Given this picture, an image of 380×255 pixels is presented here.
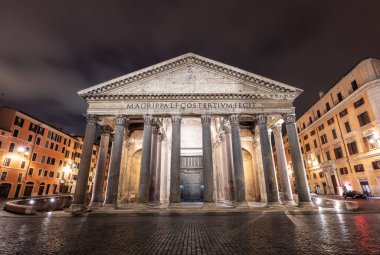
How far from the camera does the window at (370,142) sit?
2423 centimetres

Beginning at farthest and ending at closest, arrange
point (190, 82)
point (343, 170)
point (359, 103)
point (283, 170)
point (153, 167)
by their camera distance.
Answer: point (343, 170)
point (359, 103)
point (190, 82)
point (153, 167)
point (283, 170)

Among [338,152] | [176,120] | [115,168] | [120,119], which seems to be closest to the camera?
[115,168]

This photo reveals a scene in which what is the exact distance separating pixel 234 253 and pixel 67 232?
6.88m

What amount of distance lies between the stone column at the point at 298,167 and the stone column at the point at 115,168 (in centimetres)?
1441

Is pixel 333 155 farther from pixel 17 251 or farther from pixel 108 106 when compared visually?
pixel 17 251

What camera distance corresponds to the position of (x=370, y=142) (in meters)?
24.7

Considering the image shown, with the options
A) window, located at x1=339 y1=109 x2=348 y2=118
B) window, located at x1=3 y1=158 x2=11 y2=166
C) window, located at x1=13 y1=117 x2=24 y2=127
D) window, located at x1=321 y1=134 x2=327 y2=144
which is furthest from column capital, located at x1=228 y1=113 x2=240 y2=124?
window, located at x1=13 y1=117 x2=24 y2=127

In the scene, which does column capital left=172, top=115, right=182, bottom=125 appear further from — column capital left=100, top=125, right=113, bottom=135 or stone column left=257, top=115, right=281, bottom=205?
column capital left=100, top=125, right=113, bottom=135

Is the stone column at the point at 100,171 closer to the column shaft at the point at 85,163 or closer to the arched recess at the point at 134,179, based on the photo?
the column shaft at the point at 85,163

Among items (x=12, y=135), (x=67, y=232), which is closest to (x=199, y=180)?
(x=67, y=232)

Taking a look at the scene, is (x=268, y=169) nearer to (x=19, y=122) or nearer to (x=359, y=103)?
(x=359, y=103)

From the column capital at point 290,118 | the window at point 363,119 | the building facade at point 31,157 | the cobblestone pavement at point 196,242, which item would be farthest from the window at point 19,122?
the window at point 363,119

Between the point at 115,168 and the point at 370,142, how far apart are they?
1194 inches

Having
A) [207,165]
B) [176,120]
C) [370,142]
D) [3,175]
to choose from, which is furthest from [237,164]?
[3,175]
